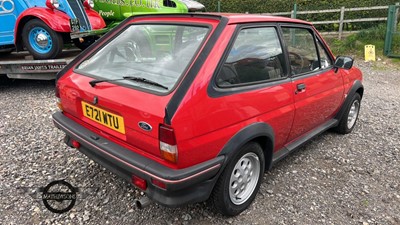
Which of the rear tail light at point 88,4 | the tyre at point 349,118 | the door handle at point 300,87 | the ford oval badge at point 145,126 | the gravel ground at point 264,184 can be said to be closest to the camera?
the ford oval badge at point 145,126

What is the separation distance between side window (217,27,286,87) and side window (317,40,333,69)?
0.92 m

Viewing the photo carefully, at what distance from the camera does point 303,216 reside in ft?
8.80

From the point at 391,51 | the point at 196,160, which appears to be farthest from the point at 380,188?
the point at 391,51

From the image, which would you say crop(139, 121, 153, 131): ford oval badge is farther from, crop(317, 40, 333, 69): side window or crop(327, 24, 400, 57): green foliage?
crop(327, 24, 400, 57): green foliage

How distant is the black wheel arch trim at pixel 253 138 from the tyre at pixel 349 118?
1.86 m

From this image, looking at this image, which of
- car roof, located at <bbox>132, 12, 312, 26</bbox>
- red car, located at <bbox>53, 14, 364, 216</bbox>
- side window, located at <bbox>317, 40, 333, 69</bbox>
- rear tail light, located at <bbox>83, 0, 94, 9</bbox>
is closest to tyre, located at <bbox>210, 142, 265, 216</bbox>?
red car, located at <bbox>53, 14, 364, 216</bbox>

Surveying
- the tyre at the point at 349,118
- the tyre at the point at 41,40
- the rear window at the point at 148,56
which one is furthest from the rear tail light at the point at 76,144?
the tyre at the point at 41,40

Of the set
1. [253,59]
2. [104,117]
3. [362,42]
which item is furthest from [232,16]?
[362,42]

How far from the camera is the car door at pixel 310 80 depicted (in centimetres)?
301

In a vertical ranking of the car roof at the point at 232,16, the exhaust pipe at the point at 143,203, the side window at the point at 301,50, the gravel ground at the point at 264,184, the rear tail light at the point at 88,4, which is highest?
the rear tail light at the point at 88,4

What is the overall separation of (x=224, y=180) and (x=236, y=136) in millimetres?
356

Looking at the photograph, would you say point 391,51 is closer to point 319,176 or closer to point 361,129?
point 361,129

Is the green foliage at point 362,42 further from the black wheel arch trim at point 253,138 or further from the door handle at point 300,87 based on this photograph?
the black wheel arch trim at point 253,138

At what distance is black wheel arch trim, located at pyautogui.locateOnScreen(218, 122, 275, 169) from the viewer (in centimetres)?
228
